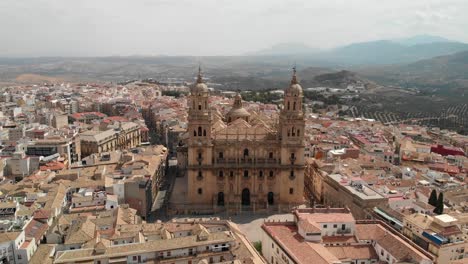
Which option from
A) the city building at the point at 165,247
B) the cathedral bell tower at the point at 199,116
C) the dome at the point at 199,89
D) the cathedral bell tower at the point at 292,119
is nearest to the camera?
the city building at the point at 165,247

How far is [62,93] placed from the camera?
14638cm

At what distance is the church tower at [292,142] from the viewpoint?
51.3 metres

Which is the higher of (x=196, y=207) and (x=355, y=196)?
(x=355, y=196)

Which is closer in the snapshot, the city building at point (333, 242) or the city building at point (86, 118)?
the city building at point (333, 242)

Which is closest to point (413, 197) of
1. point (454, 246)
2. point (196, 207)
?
point (454, 246)

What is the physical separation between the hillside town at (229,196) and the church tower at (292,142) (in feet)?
0.41

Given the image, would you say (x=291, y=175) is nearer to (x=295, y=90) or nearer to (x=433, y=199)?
(x=295, y=90)

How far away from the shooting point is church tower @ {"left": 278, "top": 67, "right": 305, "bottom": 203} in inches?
2019

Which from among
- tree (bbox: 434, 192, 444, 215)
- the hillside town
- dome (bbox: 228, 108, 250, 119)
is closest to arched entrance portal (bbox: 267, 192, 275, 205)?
the hillside town

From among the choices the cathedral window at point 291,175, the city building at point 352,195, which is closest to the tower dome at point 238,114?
the cathedral window at point 291,175

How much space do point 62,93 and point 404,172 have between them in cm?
12198

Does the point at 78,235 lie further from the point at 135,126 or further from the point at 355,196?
the point at 135,126

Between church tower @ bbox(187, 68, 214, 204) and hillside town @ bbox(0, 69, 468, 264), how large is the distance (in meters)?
0.13

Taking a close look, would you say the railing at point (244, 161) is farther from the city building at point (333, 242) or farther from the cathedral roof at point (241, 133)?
the city building at point (333, 242)
